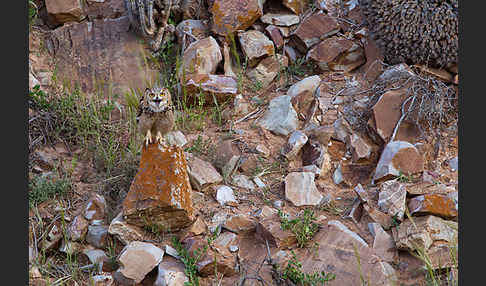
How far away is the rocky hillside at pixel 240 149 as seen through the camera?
13.9ft

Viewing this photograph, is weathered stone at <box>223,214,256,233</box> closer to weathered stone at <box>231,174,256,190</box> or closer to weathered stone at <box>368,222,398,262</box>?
weathered stone at <box>231,174,256,190</box>

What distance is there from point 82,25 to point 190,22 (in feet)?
4.30

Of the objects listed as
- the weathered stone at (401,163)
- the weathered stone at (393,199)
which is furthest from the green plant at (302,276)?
the weathered stone at (401,163)

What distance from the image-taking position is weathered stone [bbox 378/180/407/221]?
4.40 m

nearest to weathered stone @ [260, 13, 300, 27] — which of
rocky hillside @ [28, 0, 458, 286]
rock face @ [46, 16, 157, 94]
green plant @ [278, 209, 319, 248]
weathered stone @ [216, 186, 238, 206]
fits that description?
rocky hillside @ [28, 0, 458, 286]

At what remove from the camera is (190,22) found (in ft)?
20.7

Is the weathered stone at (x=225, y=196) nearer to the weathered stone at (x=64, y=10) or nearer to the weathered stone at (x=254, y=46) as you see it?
the weathered stone at (x=254, y=46)


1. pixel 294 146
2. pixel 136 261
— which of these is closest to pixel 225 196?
pixel 294 146

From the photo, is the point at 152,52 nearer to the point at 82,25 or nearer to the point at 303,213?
the point at 82,25

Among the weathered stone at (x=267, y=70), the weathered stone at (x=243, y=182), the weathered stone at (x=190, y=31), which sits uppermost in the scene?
the weathered stone at (x=190, y=31)

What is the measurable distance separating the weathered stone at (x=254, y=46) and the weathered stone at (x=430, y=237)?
2.70 meters

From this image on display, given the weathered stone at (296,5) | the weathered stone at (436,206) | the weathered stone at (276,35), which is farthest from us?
the weathered stone at (296,5)

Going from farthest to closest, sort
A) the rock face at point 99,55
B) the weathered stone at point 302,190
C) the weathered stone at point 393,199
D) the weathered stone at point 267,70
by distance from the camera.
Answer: the weathered stone at point 267,70, the rock face at point 99,55, the weathered stone at point 302,190, the weathered stone at point 393,199

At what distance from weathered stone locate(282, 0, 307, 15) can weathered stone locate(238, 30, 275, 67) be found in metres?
0.52
